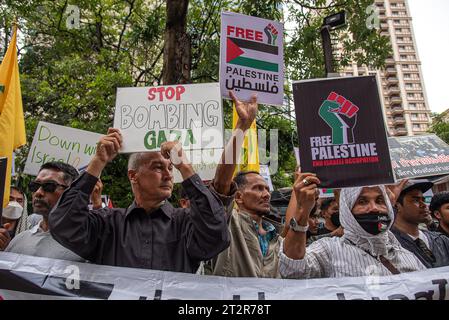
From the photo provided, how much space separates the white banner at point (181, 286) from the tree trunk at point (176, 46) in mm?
2755

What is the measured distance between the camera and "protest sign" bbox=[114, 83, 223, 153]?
8.38ft

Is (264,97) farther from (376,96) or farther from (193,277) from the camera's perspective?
(193,277)

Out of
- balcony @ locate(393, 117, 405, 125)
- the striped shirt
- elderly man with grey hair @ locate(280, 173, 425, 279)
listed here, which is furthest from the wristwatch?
balcony @ locate(393, 117, 405, 125)

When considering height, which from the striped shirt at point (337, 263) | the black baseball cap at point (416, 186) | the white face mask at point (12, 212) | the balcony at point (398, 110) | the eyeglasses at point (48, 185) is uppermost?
the balcony at point (398, 110)

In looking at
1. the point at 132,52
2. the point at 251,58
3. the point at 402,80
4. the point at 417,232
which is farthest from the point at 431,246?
the point at 402,80

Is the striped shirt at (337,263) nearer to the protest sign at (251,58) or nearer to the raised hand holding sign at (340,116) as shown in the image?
the raised hand holding sign at (340,116)

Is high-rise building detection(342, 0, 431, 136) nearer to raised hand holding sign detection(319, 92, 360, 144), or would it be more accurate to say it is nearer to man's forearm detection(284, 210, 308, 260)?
raised hand holding sign detection(319, 92, 360, 144)

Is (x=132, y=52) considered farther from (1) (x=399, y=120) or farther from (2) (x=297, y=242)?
(1) (x=399, y=120)

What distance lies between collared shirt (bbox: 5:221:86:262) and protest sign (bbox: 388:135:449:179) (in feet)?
11.7

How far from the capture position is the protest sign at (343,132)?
2344mm

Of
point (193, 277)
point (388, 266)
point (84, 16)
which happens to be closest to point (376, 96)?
point (388, 266)

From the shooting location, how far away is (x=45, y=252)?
235 centimetres

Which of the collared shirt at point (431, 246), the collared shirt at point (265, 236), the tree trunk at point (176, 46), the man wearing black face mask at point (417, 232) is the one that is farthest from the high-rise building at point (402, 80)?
the collared shirt at point (265, 236)

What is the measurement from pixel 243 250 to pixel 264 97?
43.8 inches
